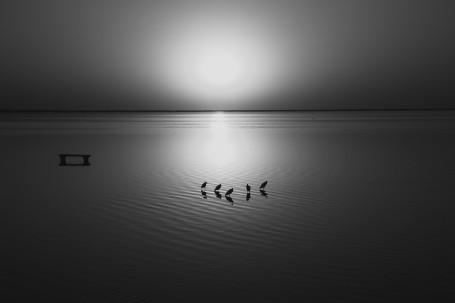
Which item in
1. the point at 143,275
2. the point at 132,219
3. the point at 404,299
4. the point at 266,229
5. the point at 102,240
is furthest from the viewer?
the point at 132,219

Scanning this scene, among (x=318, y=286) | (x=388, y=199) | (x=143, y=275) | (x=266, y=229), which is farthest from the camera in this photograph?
(x=388, y=199)

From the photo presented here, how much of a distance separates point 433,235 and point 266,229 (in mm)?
4808

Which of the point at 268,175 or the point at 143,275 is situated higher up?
the point at 268,175

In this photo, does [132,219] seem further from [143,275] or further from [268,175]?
[268,175]

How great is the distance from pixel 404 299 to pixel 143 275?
17.7ft

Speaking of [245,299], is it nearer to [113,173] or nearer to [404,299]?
[404,299]

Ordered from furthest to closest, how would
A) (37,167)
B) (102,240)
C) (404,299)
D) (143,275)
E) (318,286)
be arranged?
1. (37,167)
2. (102,240)
3. (143,275)
4. (318,286)
5. (404,299)

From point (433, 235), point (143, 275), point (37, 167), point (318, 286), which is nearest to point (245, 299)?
point (318, 286)

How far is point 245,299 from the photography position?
8891 millimetres

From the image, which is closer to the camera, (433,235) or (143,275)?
(143,275)

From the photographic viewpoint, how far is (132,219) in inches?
609

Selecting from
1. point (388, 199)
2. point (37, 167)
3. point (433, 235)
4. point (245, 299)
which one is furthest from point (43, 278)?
point (37, 167)

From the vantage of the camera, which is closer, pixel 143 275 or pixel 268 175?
pixel 143 275

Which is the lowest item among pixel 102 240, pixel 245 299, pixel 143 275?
pixel 245 299
